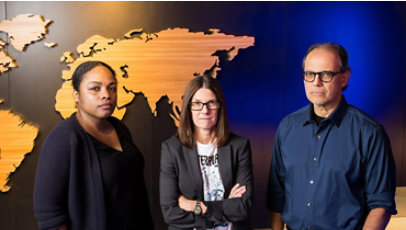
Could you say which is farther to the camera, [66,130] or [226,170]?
[226,170]

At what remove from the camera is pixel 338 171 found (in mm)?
1542

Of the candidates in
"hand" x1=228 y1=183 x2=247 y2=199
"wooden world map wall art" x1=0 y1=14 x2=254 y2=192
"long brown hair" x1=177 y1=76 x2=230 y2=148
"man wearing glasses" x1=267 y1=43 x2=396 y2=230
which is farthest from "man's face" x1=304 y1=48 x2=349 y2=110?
"wooden world map wall art" x1=0 y1=14 x2=254 y2=192

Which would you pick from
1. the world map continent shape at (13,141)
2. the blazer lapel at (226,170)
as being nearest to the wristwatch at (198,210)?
the blazer lapel at (226,170)

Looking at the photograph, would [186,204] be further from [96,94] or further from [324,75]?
[324,75]

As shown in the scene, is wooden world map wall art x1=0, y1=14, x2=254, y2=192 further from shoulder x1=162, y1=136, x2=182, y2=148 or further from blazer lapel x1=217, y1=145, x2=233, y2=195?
blazer lapel x1=217, y1=145, x2=233, y2=195

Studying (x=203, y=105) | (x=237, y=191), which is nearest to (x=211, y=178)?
(x=237, y=191)

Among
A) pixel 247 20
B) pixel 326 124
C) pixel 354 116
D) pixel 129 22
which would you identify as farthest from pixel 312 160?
pixel 129 22

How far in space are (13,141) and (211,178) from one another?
2.10 metres

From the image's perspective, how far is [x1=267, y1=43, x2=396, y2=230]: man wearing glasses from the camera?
152cm

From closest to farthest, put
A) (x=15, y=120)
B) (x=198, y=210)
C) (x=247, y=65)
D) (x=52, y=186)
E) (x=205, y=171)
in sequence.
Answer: (x=52, y=186) → (x=198, y=210) → (x=205, y=171) → (x=15, y=120) → (x=247, y=65)

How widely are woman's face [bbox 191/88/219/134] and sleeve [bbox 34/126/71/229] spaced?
2.21 ft

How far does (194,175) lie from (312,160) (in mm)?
605

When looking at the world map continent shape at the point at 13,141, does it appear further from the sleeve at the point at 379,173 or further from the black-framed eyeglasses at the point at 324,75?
the sleeve at the point at 379,173

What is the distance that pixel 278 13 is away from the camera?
10.2 feet
